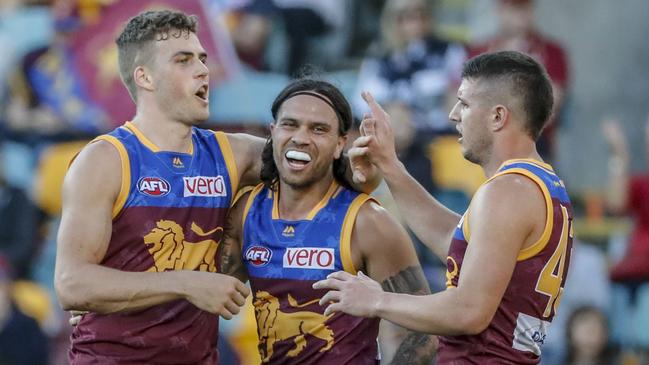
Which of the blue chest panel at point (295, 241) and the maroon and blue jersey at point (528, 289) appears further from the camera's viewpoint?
the blue chest panel at point (295, 241)

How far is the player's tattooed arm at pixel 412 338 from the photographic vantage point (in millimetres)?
5730

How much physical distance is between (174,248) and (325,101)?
41.5 inches

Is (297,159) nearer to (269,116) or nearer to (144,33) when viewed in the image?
(144,33)

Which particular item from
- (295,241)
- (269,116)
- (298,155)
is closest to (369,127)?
(298,155)

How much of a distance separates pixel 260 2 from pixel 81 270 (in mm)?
6600

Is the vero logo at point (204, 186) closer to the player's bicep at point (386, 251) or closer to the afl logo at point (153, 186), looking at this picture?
the afl logo at point (153, 186)

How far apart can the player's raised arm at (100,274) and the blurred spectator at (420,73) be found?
534cm

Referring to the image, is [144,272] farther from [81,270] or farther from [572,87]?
[572,87]

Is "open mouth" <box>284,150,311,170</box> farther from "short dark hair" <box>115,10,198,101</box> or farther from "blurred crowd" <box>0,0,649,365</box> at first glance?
"blurred crowd" <box>0,0,649,365</box>

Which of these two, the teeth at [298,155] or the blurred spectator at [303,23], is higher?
the blurred spectator at [303,23]

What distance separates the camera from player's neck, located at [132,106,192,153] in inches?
224

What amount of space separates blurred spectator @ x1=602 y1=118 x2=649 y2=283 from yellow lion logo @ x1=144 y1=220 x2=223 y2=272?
16.3 ft

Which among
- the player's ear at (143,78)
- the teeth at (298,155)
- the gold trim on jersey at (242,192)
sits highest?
the player's ear at (143,78)

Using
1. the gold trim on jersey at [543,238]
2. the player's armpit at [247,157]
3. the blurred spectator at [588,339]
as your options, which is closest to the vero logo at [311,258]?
the player's armpit at [247,157]
